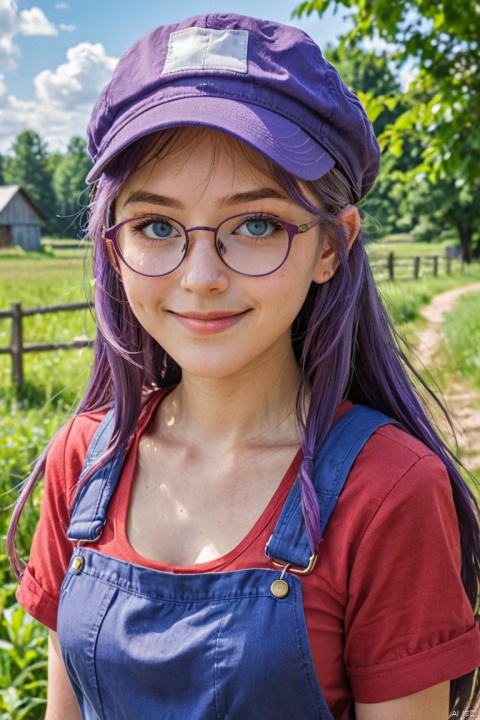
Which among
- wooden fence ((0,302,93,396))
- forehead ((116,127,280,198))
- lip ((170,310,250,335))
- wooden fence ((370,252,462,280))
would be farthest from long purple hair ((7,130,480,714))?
wooden fence ((370,252,462,280))

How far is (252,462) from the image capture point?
55.3 inches

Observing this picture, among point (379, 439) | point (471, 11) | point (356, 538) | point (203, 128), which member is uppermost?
point (471, 11)

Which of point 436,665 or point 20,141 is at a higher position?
point 20,141

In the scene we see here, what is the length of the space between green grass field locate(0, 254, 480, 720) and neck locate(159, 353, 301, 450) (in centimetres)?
34

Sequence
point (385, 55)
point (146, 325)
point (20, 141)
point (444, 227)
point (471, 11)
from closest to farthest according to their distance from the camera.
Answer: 1. point (146, 325)
2. point (471, 11)
3. point (385, 55)
4. point (444, 227)
5. point (20, 141)

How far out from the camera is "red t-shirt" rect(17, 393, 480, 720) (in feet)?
3.78

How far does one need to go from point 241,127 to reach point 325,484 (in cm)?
59

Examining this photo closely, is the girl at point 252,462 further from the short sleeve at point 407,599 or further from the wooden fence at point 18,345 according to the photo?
the wooden fence at point 18,345

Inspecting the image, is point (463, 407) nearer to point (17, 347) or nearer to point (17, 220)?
point (17, 347)

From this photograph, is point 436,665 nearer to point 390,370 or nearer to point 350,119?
point 390,370

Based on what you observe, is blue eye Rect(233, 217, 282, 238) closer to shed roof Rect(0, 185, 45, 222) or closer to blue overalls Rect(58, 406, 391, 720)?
blue overalls Rect(58, 406, 391, 720)

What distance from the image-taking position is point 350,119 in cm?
129

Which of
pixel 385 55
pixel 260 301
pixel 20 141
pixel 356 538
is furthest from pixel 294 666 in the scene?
pixel 20 141

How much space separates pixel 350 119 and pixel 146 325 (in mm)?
515
